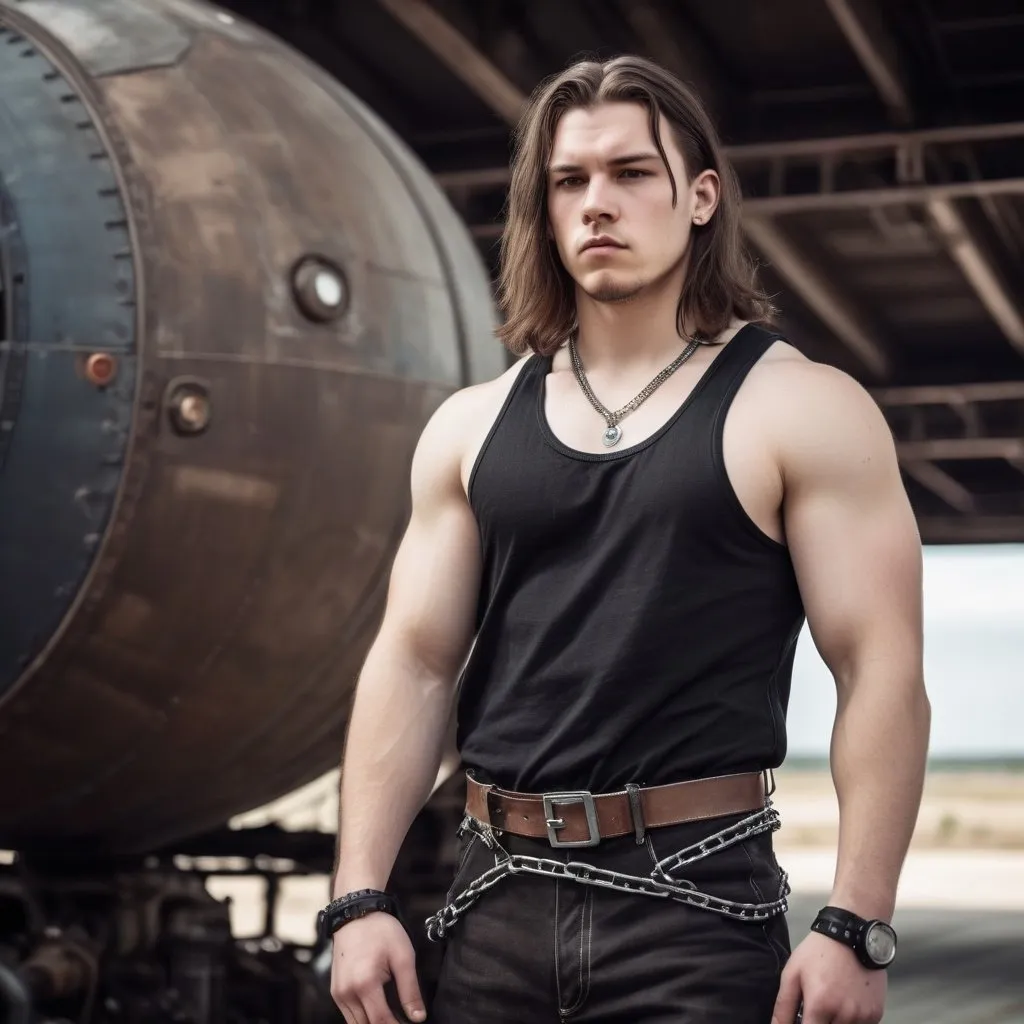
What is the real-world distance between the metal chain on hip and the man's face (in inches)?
31.0

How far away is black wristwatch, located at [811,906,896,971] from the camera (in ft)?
7.91

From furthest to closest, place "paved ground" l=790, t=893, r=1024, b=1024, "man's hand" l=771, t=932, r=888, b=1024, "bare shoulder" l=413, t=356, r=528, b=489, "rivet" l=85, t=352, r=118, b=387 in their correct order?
1. "paved ground" l=790, t=893, r=1024, b=1024
2. "rivet" l=85, t=352, r=118, b=387
3. "bare shoulder" l=413, t=356, r=528, b=489
4. "man's hand" l=771, t=932, r=888, b=1024

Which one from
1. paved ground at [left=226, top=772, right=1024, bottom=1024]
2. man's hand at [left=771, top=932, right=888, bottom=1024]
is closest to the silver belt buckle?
man's hand at [left=771, top=932, right=888, bottom=1024]

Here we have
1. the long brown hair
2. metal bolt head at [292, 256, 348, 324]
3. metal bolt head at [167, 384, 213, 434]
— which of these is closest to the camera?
the long brown hair

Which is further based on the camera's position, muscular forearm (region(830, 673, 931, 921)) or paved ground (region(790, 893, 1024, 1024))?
paved ground (region(790, 893, 1024, 1024))

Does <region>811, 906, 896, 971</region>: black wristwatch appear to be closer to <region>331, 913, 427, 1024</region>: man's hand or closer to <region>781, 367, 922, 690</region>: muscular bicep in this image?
<region>781, 367, 922, 690</region>: muscular bicep

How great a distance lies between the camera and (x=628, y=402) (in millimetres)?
2727

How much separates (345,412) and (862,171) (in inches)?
277

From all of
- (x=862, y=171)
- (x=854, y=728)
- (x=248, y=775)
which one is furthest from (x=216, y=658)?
(x=862, y=171)

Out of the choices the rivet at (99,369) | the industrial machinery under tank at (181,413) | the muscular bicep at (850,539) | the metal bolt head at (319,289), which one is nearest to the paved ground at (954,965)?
the industrial machinery under tank at (181,413)

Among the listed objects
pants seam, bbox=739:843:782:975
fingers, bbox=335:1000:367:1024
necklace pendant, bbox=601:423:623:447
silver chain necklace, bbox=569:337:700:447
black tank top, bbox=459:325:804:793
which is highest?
silver chain necklace, bbox=569:337:700:447

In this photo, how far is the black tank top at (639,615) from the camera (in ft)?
8.46

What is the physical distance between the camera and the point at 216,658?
5.57m

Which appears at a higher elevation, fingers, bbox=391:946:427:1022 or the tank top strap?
the tank top strap
